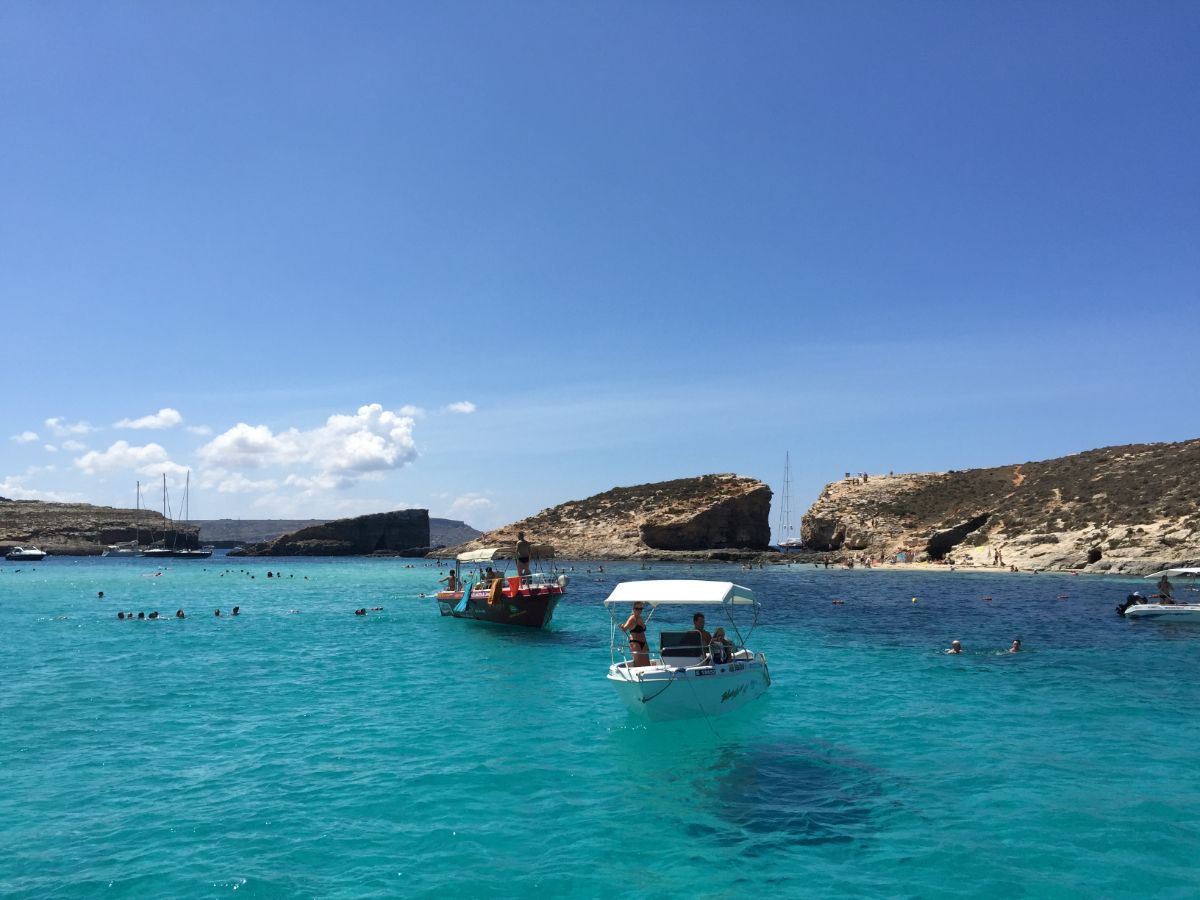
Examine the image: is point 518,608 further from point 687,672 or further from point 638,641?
point 687,672

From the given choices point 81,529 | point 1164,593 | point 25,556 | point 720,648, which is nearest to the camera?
point 720,648

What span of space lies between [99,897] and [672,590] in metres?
12.8

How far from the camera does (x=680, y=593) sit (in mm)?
18656

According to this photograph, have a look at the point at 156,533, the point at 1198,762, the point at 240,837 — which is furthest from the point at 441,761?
Result: the point at 156,533

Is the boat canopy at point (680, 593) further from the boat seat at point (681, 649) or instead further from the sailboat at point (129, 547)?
the sailboat at point (129, 547)

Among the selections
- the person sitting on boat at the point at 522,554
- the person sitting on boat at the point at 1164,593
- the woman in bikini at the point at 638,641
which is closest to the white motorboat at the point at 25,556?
the person sitting on boat at the point at 522,554

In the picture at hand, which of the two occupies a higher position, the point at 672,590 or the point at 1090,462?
the point at 1090,462

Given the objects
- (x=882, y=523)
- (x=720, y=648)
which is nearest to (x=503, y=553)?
(x=720, y=648)

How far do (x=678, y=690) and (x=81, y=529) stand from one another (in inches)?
7064

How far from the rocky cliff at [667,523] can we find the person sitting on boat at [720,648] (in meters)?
82.3

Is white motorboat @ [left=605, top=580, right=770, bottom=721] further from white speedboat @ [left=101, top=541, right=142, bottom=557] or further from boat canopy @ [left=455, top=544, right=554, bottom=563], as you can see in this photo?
white speedboat @ [left=101, top=541, right=142, bottom=557]

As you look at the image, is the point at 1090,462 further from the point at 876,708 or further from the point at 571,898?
the point at 571,898

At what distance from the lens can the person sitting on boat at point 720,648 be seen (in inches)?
714

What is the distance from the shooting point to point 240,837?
37.0ft
